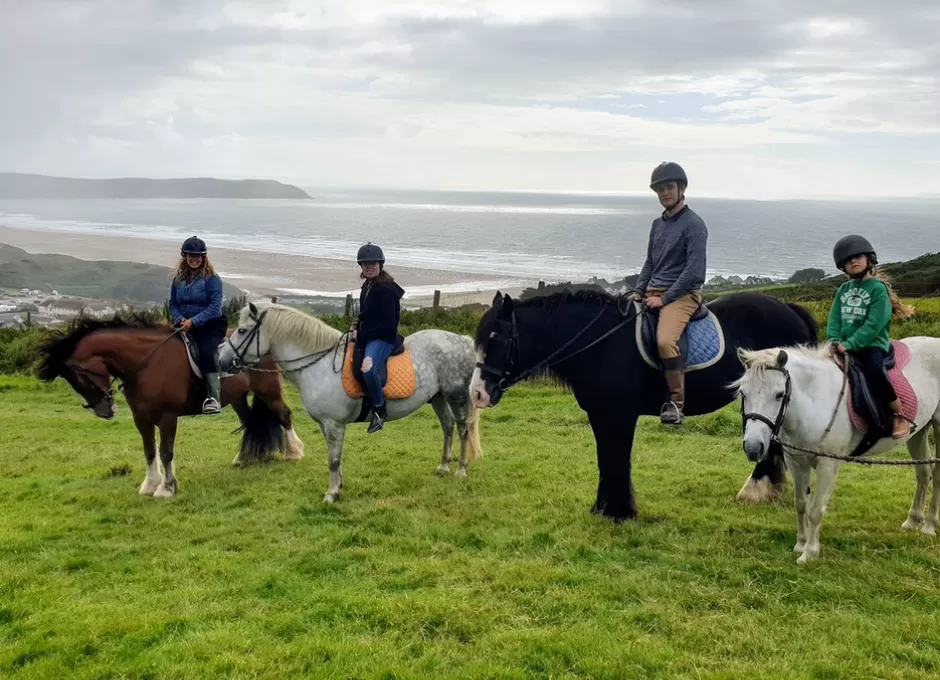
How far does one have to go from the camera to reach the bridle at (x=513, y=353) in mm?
5977

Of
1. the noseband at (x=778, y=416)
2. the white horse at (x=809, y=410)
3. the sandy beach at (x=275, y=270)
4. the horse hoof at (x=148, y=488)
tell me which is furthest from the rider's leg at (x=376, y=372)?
the sandy beach at (x=275, y=270)

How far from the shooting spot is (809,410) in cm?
491

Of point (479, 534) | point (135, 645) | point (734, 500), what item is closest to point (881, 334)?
point (734, 500)

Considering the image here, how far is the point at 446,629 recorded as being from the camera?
416cm

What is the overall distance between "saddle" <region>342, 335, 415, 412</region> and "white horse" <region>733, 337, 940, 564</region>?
3.52 m

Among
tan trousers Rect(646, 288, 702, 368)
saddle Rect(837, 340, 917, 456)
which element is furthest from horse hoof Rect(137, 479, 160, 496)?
saddle Rect(837, 340, 917, 456)

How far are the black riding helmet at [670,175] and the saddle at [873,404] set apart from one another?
6.28ft

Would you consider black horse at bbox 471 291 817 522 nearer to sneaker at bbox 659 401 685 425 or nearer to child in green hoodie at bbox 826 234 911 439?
sneaker at bbox 659 401 685 425

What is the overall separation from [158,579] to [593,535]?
341 centimetres

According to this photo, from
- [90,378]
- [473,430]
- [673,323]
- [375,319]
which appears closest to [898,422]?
[673,323]

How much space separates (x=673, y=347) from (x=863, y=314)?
140cm

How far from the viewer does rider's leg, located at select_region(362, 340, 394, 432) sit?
23.0 ft

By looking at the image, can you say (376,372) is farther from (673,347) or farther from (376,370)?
(673,347)

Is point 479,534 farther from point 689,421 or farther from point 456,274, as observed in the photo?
point 456,274
